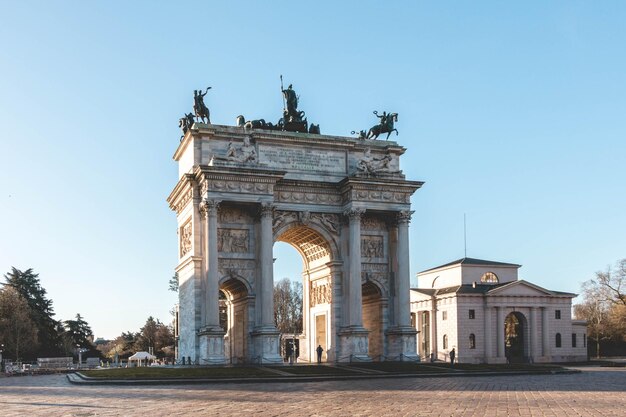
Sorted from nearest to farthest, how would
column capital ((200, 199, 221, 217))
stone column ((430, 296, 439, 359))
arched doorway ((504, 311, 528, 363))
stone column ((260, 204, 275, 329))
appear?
column capital ((200, 199, 221, 217)) < stone column ((260, 204, 275, 329)) < arched doorway ((504, 311, 528, 363)) < stone column ((430, 296, 439, 359))

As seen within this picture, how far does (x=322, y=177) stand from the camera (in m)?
48.2

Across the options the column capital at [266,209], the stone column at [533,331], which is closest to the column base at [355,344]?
the column capital at [266,209]

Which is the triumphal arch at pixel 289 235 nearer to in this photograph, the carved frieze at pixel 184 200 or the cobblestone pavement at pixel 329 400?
the carved frieze at pixel 184 200

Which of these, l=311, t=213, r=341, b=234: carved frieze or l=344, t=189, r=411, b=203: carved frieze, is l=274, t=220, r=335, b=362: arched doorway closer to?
l=311, t=213, r=341, b=234: carved frieze

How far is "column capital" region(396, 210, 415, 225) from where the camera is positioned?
160ft

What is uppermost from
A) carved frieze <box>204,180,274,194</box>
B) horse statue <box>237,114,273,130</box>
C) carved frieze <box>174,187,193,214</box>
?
horse statue <box>237,114,273,130</box>

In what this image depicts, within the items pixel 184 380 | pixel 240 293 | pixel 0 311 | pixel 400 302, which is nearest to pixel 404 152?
pixel 400 302

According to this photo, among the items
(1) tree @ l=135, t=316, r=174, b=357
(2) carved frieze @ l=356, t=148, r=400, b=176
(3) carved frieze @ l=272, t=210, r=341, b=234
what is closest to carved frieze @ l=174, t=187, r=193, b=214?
(3) carved frieze @ l=272, t=210, r=341, b=234

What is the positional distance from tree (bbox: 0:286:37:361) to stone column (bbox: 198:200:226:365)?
32.9m

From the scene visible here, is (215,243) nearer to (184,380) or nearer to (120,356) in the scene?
(184,380)

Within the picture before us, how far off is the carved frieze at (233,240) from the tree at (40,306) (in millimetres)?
41786

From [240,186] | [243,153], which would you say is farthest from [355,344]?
[243,153]

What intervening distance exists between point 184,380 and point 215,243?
42.5 ft

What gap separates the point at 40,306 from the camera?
85250 mm
